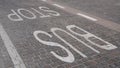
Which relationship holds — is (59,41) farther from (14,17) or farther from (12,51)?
(14,17)

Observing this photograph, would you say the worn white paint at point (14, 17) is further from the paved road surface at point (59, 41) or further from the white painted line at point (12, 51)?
the white painted line at point (12, 51)

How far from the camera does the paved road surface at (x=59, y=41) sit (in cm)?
488

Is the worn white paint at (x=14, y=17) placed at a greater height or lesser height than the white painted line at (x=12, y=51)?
lesser

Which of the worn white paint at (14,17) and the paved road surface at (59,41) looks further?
the worn white paint at (14,17)

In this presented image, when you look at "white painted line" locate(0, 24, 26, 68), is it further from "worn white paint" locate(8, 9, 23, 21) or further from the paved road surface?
"worn white paint" locate(8, 9, 23, 21)

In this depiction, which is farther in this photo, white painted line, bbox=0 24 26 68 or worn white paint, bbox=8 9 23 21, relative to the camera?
worn white paint, bbox=8 9 23 21

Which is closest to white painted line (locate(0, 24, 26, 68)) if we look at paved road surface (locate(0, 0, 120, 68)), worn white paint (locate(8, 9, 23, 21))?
paved road surface (locate(0, 0, 120, 68))

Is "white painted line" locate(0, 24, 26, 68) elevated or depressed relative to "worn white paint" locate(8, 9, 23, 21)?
elevated

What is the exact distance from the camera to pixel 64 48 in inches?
222

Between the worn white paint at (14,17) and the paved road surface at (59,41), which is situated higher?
the paved road surface at (59,41)

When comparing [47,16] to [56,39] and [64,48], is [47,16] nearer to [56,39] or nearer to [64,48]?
[56,39]

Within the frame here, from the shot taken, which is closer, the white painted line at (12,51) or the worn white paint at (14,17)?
the white painted line at (12,51)

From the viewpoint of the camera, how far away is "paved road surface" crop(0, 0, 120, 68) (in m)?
4.88

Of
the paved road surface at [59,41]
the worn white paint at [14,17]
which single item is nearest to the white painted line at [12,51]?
the paved road surface at [59,41]
